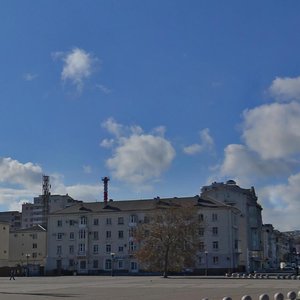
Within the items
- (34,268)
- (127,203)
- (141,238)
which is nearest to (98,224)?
(127,203)

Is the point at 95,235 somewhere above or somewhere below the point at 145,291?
above

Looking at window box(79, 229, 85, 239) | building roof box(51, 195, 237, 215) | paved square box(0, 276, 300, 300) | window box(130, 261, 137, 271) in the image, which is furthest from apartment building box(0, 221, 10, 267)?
paved square box(0, 276, 300, 300)

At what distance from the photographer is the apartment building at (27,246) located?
14100 centimetres

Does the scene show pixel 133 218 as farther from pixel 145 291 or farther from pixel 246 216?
pixel 145 291

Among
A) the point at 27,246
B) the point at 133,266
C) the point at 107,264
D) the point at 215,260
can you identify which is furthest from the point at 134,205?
the point at 27,246

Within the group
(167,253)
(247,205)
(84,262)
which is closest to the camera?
(167,253)

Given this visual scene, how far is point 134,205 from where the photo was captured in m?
121

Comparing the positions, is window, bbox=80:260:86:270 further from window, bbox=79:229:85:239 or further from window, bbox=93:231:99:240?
window, bbox=93:231:99:240

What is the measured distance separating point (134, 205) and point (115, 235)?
7.12 meters

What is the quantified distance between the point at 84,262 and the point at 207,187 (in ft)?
151

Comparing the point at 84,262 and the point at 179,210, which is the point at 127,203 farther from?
the point at 179,210

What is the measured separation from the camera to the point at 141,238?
3669 inches

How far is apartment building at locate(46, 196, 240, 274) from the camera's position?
4385 inches

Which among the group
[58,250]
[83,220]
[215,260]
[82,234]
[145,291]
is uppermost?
[83,220]
